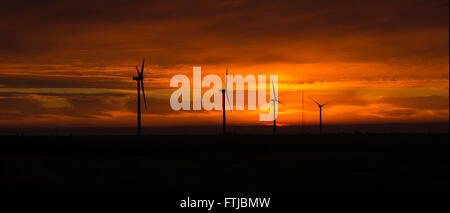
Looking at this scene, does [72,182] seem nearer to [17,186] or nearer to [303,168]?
[17,186]

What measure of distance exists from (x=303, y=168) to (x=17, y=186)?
90.8 feet

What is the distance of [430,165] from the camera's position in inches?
1991
